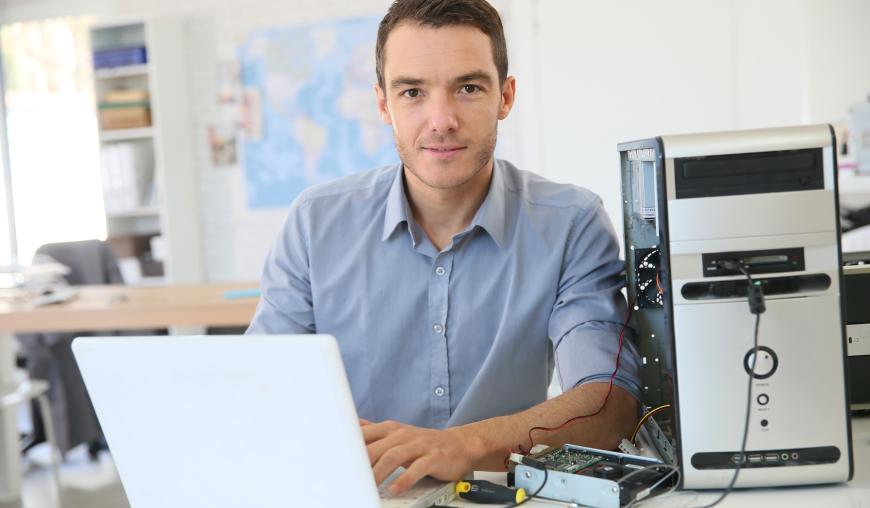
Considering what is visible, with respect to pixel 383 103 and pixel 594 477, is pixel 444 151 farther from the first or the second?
pixel 594 477

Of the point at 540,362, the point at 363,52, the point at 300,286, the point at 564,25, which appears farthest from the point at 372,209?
the point at 363,52

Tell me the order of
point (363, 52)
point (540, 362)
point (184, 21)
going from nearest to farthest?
point (540, 362) → point (363, 52) → point (184, 21)

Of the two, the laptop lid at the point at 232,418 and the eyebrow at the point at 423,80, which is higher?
the eyebrow at the point at 423,80

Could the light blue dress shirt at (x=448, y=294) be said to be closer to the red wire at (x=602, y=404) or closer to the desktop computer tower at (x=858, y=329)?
the red wire at (x=602, y=404)

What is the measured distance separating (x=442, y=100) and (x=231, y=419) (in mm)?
719

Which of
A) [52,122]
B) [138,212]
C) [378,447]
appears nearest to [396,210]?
[378,447]

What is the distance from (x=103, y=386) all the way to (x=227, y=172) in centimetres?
463

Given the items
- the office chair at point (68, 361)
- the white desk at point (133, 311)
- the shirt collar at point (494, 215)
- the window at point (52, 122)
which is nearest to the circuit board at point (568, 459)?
the shirt collar at point (494, 215)

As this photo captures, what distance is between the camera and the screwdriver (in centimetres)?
101

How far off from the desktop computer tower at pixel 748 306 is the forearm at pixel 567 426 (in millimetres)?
232

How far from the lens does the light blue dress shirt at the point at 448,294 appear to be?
1.51 m

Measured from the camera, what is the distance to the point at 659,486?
103cm

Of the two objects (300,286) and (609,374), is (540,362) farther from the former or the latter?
(300,286)

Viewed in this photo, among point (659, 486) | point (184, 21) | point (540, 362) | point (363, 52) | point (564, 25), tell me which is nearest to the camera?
point (659, 486)
